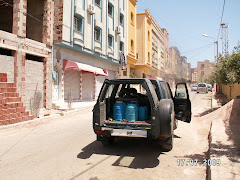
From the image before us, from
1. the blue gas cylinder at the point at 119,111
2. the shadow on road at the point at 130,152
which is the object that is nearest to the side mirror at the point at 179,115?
the shadow on road at the point at 130,152

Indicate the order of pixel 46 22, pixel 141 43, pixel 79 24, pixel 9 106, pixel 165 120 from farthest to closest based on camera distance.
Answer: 1. pixel 141 43
2. pixel 79 24
3. pixel 46 22
4. pixel 9 106
5. pixel 165 120

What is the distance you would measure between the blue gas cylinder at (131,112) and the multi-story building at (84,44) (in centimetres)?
887

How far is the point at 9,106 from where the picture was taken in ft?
29.3

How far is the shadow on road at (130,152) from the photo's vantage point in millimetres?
4559

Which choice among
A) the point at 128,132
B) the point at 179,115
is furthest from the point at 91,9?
the point at 128,132

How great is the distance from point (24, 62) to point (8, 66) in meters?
0.96

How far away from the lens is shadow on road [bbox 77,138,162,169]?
4559mm

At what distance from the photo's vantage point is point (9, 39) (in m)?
10.9

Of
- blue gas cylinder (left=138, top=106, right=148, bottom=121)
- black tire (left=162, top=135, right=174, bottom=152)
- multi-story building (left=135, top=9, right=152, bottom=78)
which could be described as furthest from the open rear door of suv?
multi-story building (left=135, top=9, right=152, bottom=78)

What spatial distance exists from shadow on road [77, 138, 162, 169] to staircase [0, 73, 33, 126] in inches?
177

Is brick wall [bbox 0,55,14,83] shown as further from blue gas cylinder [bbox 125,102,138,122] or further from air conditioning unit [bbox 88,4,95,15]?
air conditioning unit [bbox 88,4,95,15]

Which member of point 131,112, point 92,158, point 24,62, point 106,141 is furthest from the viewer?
point 24,62

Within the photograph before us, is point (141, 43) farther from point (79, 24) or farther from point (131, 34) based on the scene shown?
point (79, 24)
